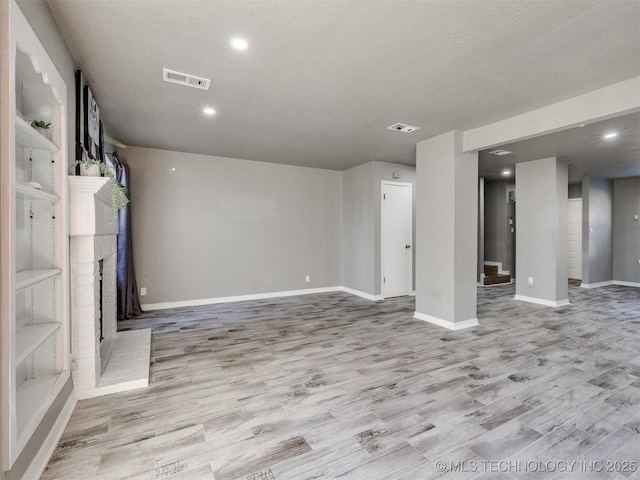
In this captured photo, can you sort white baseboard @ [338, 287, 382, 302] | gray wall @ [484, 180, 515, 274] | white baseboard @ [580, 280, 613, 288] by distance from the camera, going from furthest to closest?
1. gray wall @ [484, 180, 515, 274]
2. white baseboard @ [580, 280, 613, 288]
3. white baseboard @ [338, 287, 382, 302]

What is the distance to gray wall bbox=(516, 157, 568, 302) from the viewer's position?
17.7 ft

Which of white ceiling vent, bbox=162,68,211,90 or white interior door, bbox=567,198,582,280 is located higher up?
white ceiling vent, bbox=162,68,211,90

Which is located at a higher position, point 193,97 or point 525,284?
point 193,97

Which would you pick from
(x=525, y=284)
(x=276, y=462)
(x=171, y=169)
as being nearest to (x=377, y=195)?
(x=525, y=284)

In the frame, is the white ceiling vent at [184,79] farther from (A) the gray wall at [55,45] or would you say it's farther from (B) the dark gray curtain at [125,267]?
(B) the dark gray curtain at [125,267]

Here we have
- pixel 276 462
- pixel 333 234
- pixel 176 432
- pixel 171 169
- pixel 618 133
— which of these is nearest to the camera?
pixel 276 462

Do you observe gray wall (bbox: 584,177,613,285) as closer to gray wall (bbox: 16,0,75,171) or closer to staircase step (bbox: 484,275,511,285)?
staircase step (bbox: 484,275,511,285)

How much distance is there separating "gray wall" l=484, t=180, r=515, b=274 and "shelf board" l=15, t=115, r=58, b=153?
9.08 metres

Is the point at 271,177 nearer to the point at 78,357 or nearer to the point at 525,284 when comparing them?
the point at 78,357

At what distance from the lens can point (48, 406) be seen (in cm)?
179

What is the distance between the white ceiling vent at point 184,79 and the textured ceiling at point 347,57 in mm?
58

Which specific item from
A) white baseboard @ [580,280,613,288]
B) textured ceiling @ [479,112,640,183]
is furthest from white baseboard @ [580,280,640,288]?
textured ceiling @ [479,112,640,183]

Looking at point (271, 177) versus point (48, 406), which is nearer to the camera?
point (48, 406)

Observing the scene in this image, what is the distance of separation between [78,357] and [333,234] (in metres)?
4.95
